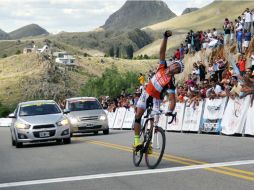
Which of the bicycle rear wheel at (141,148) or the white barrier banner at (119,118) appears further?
the white barrier banner at (119,118)

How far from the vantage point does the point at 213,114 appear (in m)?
22.8

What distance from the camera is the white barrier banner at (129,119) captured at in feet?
109

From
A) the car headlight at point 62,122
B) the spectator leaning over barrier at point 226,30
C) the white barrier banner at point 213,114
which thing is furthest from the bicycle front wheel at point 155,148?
the spectator leaning over barrier at point 226,30

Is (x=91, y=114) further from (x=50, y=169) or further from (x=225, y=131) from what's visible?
(x=50, y=169)

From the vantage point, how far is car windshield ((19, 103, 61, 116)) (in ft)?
69.8

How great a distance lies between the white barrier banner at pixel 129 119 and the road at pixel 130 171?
17.2 meters

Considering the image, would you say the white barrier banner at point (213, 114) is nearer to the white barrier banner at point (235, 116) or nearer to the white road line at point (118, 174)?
the white barrier banner at point (235, 116)

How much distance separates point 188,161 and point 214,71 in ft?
64.9

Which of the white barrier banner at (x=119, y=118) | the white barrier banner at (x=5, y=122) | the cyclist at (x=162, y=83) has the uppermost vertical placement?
the cyclist at (x=162, y=83)

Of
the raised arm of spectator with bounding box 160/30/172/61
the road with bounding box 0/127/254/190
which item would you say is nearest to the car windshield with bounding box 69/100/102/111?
the road with bounding box 0/127/254/190

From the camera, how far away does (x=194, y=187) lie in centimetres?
888

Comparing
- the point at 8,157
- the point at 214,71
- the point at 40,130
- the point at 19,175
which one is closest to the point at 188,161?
the point at 19,175

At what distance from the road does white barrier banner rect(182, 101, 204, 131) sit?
7.99m

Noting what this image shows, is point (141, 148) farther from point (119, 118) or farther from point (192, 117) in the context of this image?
point (119, 118)
